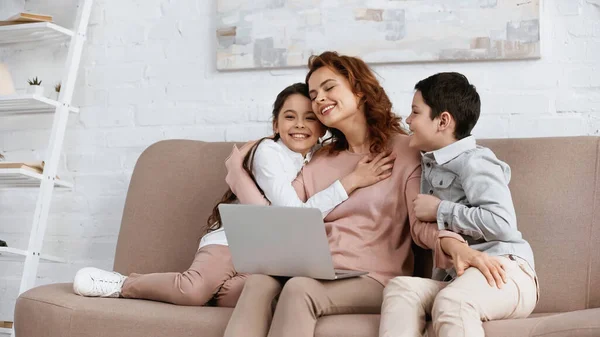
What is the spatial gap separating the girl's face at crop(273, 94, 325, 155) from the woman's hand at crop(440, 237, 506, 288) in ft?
2.02

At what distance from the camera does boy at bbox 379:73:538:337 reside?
1.84 m

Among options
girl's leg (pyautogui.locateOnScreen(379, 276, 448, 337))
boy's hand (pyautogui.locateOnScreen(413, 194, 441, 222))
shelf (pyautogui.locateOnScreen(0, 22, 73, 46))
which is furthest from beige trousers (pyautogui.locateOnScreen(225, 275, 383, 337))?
shelf (pyautogui.locateOnScreen(0, 22, 73, 46))

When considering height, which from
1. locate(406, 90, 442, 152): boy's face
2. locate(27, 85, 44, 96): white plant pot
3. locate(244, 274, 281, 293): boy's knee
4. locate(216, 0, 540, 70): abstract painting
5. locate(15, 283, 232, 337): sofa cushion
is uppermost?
locate(216, 0, 540, 70): abstract painting

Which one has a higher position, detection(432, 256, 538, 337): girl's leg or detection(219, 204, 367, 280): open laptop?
detection(219, 204, 367, 280): open laptop

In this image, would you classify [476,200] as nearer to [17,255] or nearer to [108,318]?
[108,318]

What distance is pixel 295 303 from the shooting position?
1.92m

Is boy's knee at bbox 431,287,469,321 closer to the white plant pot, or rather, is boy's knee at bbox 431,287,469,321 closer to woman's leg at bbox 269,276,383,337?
woman's leg at bbox 269,276,383,337

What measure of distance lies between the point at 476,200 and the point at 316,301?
469 millimetres

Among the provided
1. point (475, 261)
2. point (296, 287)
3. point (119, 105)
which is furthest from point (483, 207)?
point (119, 105)

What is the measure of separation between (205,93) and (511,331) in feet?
5.55

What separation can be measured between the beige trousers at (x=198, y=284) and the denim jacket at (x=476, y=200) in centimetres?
59

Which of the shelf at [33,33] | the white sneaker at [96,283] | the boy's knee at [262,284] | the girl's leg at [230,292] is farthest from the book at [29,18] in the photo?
the boy's knee at [262,284]

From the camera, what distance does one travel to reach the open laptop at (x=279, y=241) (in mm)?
1968

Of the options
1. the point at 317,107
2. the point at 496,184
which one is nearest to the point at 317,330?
the point at 496,184
